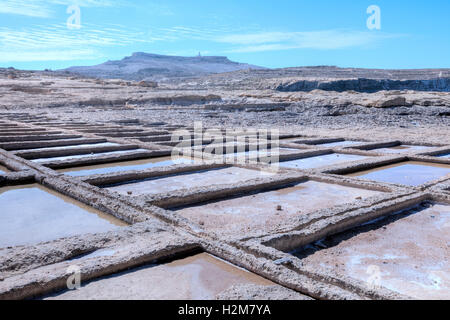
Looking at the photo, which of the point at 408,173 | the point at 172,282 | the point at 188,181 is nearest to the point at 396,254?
the point at 172,282

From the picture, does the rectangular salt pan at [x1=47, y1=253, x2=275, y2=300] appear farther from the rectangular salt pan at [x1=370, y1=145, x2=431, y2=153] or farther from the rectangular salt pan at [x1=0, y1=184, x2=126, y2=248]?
the rectangular salt pan at [x1=370, y1=145, x2=431, y2=153]

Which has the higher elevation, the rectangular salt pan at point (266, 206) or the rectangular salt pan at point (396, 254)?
the rectangular salt pan at point (266, 206)

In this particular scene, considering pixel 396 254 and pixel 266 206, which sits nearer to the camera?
pixel 396 254

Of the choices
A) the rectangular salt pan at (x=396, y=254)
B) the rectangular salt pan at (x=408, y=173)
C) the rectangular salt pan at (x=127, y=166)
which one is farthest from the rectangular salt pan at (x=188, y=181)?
the rectangular salt pan at (x=396, y=254)

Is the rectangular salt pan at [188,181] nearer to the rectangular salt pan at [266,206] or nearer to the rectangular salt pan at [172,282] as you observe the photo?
the rectangular salt pan at [266,206]

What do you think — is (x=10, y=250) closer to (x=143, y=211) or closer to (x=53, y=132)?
(x=143, y=211)

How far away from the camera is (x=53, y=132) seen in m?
9.13

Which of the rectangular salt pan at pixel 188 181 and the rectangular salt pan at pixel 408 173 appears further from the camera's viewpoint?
the rectangular salt pan at pixel 408 173

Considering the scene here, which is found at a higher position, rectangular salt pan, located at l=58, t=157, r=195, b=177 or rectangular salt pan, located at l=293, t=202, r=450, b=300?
rectangular salt pan, located at l=58, t=157, r=195, b=177

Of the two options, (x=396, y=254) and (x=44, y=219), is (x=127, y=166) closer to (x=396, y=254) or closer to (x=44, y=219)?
(x=44, y=219)

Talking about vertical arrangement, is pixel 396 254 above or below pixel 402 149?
below

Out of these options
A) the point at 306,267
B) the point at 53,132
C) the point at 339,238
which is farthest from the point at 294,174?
the point at 53,132

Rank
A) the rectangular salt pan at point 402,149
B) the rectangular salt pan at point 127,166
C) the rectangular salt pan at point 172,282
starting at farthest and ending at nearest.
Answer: the rectangular salt pan at point 402,149 → the rectangular salt pan at point 127,166 → the rectangular salt pan at point 172,282

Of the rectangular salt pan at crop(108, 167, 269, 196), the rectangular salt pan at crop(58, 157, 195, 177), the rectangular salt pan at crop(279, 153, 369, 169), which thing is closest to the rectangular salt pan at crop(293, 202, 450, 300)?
the rectangular salt pan at crop(108, 167, 269, 196)
